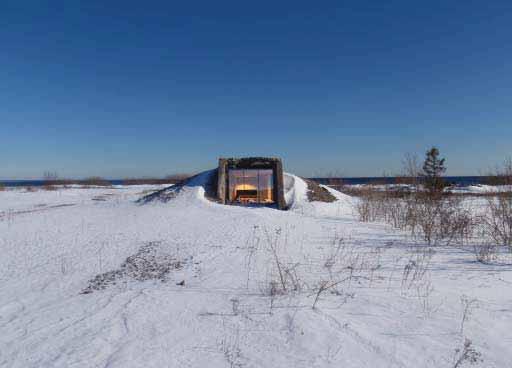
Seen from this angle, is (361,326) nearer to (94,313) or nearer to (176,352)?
→ (176,352)

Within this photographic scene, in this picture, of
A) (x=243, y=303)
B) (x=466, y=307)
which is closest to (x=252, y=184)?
(x=243, y=303)

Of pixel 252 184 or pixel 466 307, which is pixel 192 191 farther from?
pixel 252 184

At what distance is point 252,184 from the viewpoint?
21078 mm

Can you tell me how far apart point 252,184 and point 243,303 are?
18.0 metres

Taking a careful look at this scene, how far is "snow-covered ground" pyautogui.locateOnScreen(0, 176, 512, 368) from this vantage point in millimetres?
2227

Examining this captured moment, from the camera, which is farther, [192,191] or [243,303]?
[192,191]

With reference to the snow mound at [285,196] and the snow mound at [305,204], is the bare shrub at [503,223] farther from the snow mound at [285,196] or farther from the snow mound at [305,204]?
the snow mound at [285,196]

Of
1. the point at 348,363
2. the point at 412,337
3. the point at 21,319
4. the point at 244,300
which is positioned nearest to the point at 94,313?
the point at 21,319

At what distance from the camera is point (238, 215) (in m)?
8.38

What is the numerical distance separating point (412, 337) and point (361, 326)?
1.27 ft

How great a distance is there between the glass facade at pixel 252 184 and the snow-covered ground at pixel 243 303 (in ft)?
41.8

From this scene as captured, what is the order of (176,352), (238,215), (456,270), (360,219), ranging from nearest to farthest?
1. (176,352)
2. (456,270)
3. (238,215)
4. (360,219)

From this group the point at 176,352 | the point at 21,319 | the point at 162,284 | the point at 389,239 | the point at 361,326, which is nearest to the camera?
the point at 176,352

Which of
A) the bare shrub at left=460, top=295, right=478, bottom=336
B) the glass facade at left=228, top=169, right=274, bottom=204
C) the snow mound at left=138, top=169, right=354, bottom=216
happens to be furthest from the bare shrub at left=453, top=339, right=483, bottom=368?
the glass facade at left=228, top=169, right=274, bottom=204
